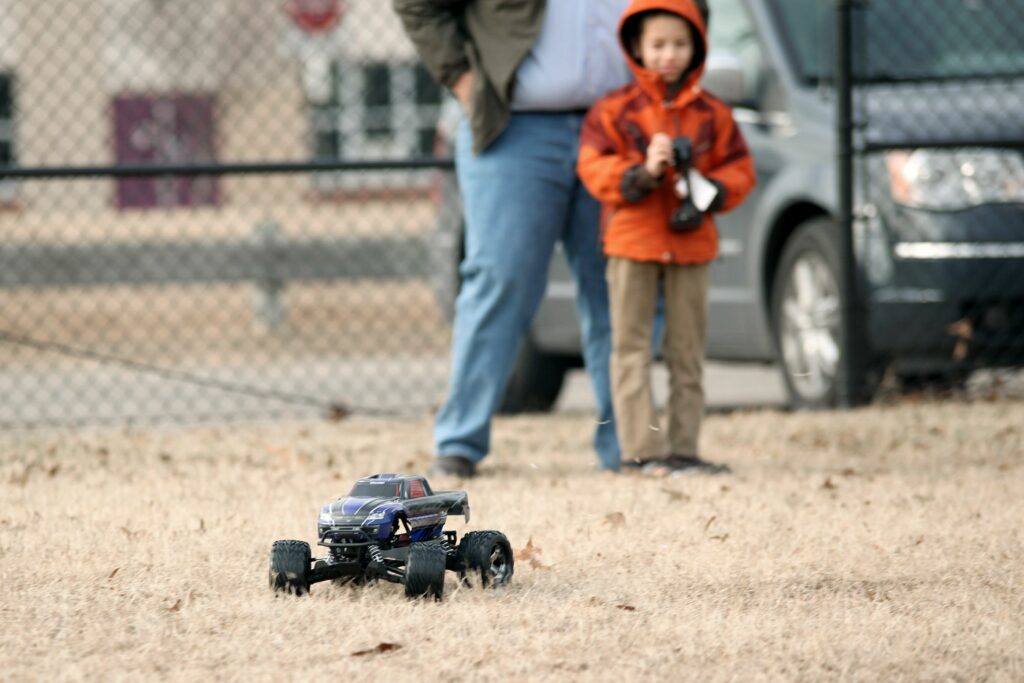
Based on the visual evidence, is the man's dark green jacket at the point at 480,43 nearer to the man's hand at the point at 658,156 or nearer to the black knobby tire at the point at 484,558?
the man's hand at the point at 658,156

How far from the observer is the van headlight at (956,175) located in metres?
7.37

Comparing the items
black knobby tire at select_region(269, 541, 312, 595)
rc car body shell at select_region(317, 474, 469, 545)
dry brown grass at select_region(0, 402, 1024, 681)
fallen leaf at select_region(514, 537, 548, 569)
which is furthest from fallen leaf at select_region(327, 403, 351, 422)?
black knobby tire at select_region(269, 541, 312, 595)

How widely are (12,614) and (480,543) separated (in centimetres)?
95

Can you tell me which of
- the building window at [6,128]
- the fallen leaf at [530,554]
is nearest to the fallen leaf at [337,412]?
the building window at [6,128]

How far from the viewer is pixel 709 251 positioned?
5.72m

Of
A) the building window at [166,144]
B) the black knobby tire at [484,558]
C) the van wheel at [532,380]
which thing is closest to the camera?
the black knobby tire at [484,558]

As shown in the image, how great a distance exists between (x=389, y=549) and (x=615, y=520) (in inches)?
42.3

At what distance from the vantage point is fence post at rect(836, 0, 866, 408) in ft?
24.5

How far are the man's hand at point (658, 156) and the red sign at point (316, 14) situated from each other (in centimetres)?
906

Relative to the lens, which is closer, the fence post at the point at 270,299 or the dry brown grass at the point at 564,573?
the dry brown grass at the point at 564,573

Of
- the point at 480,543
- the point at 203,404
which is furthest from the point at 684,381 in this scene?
the point at 203,404

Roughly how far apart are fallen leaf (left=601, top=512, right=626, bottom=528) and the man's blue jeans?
1.20 metres

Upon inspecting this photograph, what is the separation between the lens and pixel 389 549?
12.4ft

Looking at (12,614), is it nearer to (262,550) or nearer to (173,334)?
(262,550)
